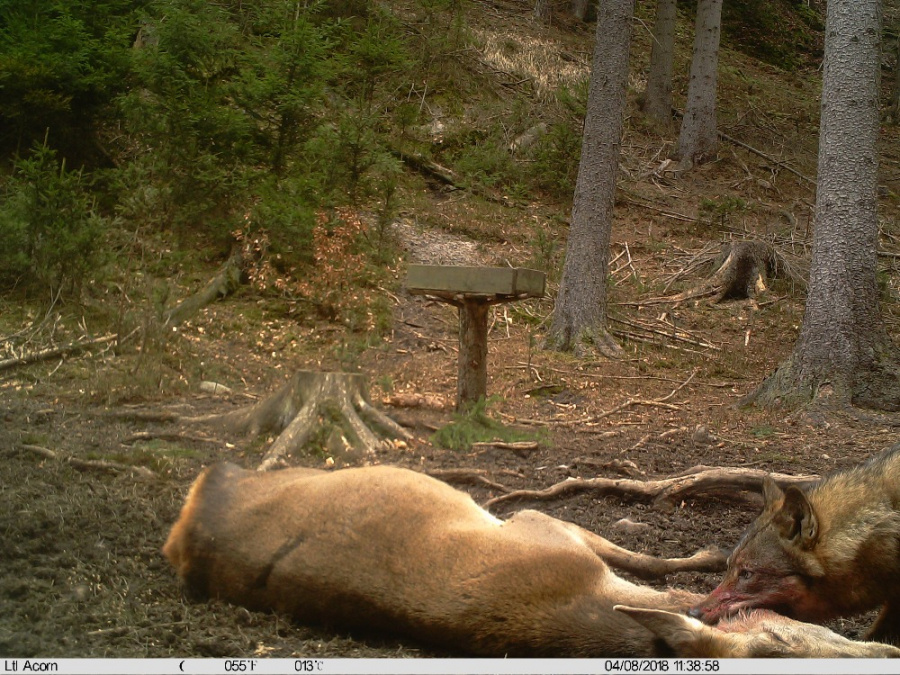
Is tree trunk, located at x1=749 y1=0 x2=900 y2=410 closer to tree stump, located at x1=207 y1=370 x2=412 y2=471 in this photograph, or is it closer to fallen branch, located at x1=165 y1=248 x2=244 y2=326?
tree stump, located at x1=207 y1=370 x2=412 y2=471

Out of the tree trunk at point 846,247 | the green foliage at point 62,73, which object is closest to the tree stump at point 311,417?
the green foliage at point 62,73

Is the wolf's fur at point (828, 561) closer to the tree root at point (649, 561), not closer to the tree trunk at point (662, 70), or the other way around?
the tree root at point (649, 561)

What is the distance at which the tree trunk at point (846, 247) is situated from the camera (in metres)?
7.45

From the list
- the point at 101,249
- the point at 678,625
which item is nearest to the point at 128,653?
the point at 678,625

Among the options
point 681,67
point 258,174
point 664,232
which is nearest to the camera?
point 258,174

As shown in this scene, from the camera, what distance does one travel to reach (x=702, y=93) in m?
18.0

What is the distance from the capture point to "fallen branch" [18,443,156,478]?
4.14 meters

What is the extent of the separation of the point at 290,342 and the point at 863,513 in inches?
162

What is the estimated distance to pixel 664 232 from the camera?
49.6 feet

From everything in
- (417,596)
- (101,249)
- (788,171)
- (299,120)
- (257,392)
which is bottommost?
(417,596)

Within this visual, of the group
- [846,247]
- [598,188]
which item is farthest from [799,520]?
[598,188]

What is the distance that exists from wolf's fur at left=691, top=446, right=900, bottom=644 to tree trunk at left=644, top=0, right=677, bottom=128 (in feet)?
55.5

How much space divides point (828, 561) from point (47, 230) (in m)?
5.42

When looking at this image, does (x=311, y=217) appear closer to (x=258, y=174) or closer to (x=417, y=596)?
(x=258, y=174)
